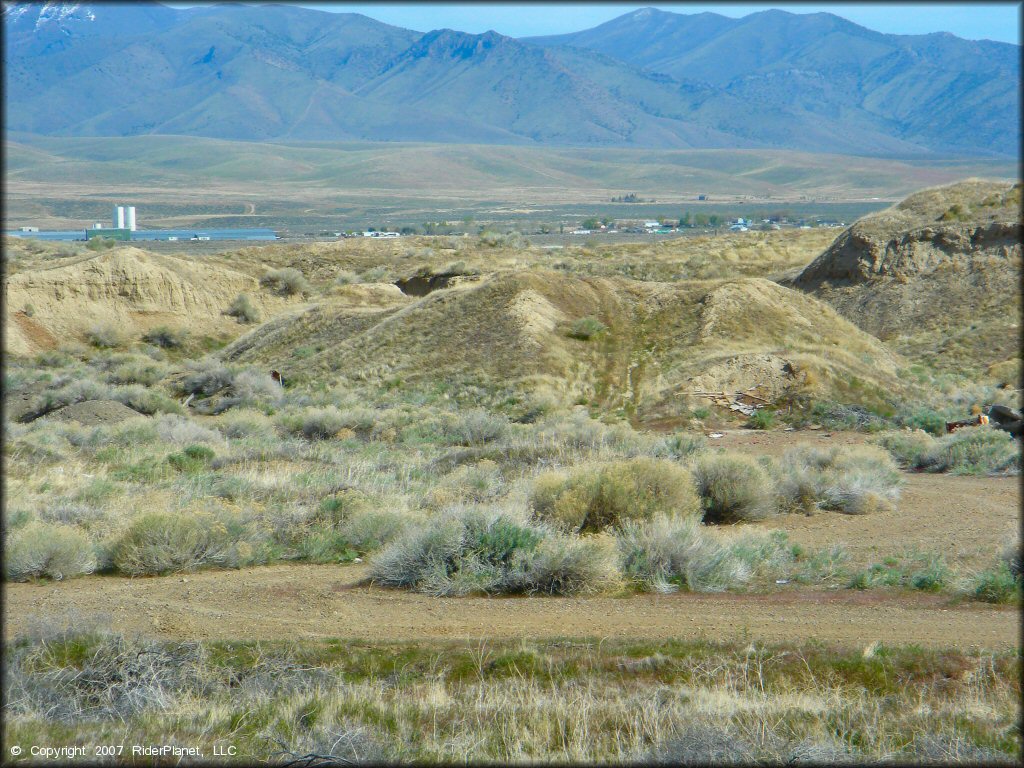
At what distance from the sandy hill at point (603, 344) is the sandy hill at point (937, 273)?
22.0 ft

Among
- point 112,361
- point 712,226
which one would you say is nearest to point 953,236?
point 112,361

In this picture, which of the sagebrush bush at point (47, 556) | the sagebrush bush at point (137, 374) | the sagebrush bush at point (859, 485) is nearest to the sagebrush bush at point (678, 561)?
the sagebrush bush at point (859, 485)

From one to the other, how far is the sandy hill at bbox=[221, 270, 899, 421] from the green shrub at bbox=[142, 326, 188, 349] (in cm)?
686

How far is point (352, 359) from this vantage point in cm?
2962

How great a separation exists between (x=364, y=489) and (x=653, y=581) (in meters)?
5.67

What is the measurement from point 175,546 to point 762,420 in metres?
15.9

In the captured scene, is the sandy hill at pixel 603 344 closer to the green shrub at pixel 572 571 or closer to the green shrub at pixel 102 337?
the green shrub at pixel 102 337

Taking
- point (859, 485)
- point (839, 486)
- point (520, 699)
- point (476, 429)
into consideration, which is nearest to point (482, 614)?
point (520, 699)

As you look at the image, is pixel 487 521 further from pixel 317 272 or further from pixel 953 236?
pixel 317 272

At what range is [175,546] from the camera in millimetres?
10734

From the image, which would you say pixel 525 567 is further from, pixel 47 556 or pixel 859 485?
pixel 859 485

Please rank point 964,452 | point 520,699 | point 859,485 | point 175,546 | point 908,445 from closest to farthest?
point 520,699
point 175,546
point 859,485
point 964,452
point 908,445

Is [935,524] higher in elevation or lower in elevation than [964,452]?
higher

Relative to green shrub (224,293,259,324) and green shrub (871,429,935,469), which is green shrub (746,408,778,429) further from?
green shrub (224,293,259,324)
